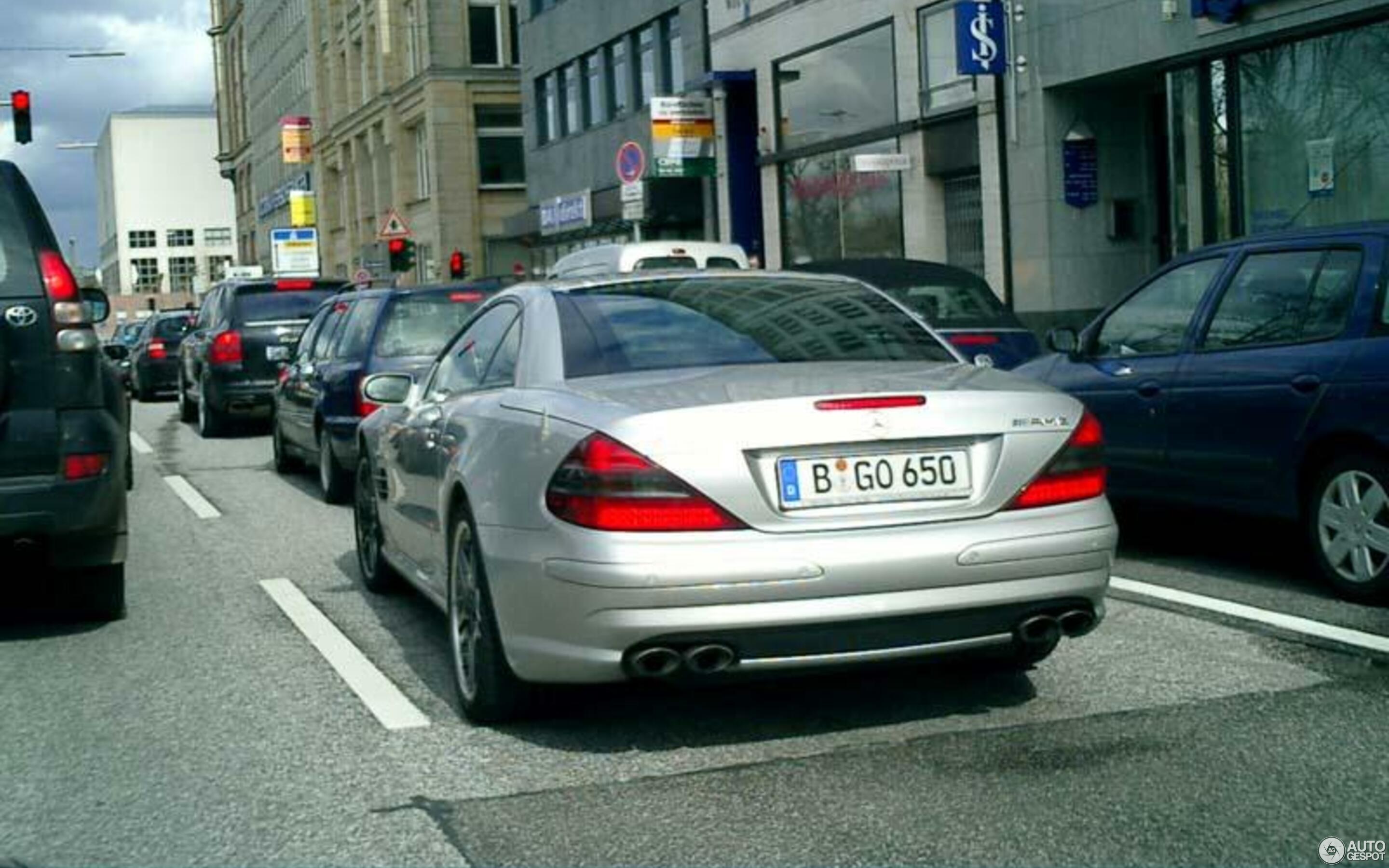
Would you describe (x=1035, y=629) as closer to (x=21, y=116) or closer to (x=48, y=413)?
(x=48, y=413)

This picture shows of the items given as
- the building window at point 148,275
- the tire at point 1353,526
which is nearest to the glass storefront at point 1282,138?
the tire at point 1353,526

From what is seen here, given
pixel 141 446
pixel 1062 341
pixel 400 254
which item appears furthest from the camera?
pixel 400 254

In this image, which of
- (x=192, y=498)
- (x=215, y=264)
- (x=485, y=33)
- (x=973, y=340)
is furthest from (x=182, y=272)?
(x=973, y=340)

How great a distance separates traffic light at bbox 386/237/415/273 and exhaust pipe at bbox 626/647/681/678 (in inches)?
1237

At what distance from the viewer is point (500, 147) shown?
56.7 metres

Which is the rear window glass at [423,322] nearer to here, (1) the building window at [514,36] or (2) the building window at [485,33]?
(2) the building window at [485,33]

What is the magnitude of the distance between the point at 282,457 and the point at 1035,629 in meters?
11.1

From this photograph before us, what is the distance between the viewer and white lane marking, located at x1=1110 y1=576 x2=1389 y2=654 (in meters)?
6.69

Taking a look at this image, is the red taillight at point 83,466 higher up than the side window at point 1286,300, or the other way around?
the side window at point 1286,300

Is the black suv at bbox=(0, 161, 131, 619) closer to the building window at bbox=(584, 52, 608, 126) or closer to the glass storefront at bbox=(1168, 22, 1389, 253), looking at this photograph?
the glass storefront at bbox=(1168, 22, 1389, 253)

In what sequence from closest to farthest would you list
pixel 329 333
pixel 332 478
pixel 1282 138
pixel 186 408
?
pixel 332 478 < pixel 329 333 < pixel 1282 138 < pixel 186 408

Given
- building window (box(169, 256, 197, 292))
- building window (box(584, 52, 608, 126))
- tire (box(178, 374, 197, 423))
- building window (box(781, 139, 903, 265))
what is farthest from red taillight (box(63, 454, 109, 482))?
building window (box(169, 256, 197, 292))

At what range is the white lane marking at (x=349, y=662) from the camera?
19.7ft

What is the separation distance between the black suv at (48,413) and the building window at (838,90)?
800 inches
